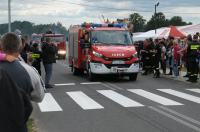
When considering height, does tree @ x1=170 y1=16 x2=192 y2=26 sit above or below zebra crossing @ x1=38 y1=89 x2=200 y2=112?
above

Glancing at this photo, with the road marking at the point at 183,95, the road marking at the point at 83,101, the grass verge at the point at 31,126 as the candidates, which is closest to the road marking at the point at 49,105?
the road marking at the point at 83,101

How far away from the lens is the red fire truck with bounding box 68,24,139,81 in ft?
62.4

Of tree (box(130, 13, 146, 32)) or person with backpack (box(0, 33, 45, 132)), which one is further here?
tree (box(130, 13, 146, 32))

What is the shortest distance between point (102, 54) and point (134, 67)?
4.40ft

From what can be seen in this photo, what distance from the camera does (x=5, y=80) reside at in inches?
136

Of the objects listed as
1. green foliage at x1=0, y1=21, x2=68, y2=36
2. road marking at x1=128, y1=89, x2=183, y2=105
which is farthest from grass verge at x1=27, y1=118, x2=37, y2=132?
green foliage at x1=0, y1=21, x2=68, y2=36

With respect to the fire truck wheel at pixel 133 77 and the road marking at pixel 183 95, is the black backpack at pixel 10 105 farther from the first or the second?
the fire truck wheel at pixel 133 77

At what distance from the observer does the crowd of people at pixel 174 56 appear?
18578 mm

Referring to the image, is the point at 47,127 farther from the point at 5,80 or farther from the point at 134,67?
the point at 134,67

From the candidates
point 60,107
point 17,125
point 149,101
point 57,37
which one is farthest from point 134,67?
point 57,37

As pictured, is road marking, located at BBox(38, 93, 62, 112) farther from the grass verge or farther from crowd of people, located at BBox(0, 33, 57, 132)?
crowd of people, located at BBox(0, 33, 57, 132)

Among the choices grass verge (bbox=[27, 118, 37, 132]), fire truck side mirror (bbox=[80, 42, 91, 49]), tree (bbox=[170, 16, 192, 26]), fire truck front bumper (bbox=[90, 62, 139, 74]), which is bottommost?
grass verge (bbox=[27, 118, 37, 132])

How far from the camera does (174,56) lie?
21.0 metres

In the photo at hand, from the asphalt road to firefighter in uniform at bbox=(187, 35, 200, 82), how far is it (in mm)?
986
